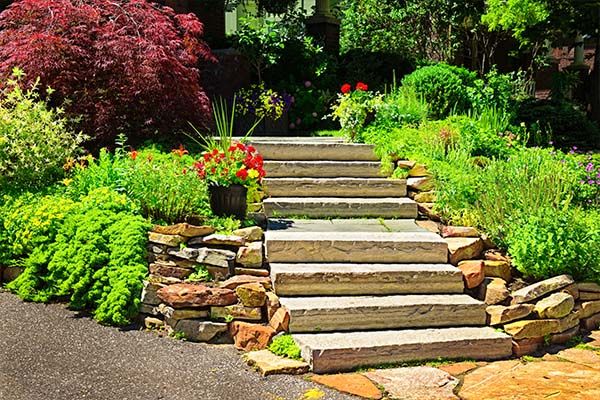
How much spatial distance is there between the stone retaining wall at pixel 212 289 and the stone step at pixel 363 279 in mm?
183

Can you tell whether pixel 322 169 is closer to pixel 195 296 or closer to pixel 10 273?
pixel 195 296

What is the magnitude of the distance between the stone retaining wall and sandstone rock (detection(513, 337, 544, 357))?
172 centimetres

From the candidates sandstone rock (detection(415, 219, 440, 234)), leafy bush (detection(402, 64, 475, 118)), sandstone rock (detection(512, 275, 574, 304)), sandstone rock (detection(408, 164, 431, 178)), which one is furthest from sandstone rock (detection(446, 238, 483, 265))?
leafy bush (detection(402, 64, 475, 118))

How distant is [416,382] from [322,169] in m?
3.39

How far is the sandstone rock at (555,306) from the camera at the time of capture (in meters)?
5.02

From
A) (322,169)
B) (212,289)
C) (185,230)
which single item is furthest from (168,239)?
(322,169)

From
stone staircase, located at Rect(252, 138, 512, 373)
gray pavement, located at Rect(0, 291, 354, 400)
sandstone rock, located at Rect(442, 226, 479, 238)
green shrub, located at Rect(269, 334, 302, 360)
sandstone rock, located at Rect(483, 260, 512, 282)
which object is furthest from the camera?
sandstone rock, located at Rect(442, 226, 479, 238)

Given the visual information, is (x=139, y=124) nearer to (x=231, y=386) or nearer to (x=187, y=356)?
(x=187, y=356)

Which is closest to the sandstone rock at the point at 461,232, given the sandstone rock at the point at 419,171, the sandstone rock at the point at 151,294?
the sandstone rock at the point at 419,171

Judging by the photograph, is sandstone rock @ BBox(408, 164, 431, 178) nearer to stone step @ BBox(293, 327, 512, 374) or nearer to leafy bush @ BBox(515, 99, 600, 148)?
stone step @ BBox(293, 327, 512, 374)

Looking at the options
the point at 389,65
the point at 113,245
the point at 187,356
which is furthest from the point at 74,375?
the point at 389,65

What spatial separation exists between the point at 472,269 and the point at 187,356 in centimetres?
241

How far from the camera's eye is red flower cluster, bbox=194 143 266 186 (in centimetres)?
564

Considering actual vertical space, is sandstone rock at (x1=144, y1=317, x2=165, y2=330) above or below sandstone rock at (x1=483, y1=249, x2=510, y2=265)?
below
